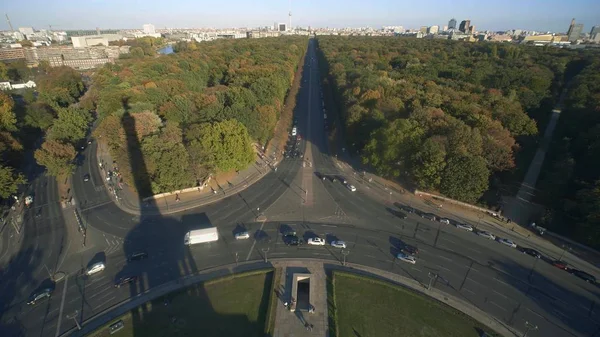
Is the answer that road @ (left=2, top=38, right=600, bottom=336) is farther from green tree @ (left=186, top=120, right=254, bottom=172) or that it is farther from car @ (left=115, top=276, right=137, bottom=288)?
green tree @ (left=186, top=120, right=254, bottom=172)

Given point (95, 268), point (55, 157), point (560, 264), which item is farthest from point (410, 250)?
point (55, 157)

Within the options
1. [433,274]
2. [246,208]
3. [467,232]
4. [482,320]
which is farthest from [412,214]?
[246,208]

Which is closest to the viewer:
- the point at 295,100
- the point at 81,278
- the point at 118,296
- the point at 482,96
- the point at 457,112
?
the point at 118,296

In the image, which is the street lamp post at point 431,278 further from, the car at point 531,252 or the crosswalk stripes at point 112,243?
the crosswalk stripes at point 112,243

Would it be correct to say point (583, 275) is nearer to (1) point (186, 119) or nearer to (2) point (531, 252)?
(2) point (531, 252)

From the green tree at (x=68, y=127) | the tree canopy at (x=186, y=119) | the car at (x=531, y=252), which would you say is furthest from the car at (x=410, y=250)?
the green tree at (x=68, y=127)

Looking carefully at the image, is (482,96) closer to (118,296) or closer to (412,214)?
(412,214)

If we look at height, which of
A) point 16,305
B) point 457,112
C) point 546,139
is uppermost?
point 457,112

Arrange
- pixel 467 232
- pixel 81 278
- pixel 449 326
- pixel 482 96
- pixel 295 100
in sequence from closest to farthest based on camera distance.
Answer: pixel 449 326 < pixel 81 278 < pixel 467 232 < pixel 482 96 < pixel 295 100
